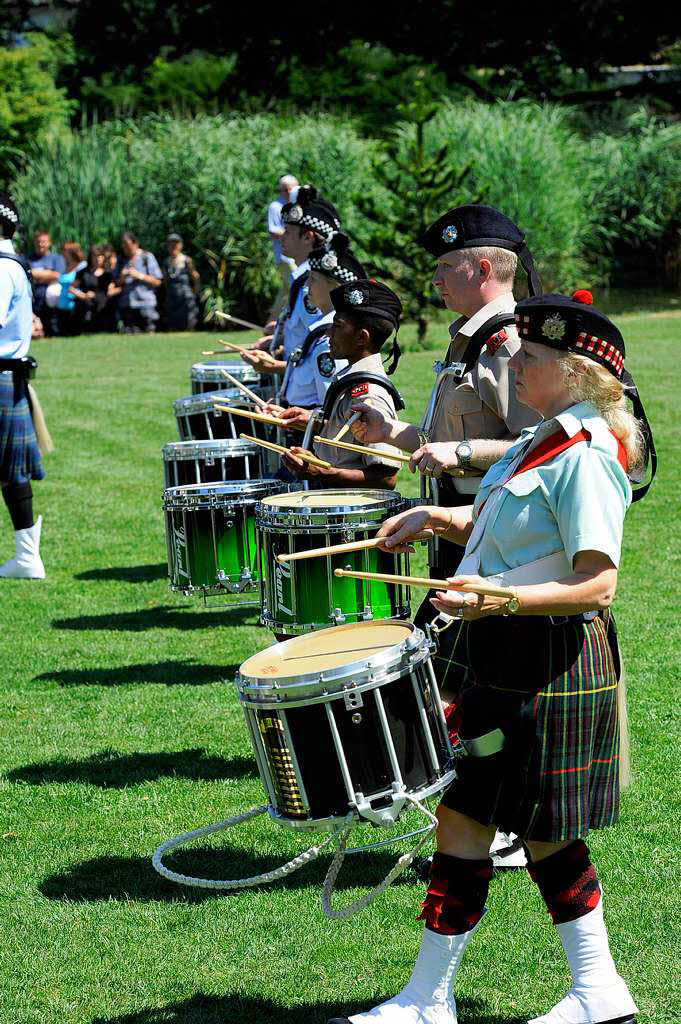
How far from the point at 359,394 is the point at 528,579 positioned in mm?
2166

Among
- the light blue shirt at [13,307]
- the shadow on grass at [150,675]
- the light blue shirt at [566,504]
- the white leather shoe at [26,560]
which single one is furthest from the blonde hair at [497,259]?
the white leather shoe at [26,560]

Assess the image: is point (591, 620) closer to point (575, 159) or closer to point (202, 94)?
point (575, 159)

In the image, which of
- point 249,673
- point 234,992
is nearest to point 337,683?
point 249,673

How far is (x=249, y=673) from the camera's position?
137 inches

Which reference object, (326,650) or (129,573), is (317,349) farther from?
(129,573)

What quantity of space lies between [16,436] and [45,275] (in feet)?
54.9

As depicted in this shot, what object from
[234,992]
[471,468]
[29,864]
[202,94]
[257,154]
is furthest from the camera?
[202,94]

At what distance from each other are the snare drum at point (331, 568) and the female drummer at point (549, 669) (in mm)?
1323

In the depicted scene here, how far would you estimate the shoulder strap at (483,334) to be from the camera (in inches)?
173

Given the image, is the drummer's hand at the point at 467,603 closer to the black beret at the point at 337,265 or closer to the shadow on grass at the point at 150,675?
the black beret at the point at 337,265

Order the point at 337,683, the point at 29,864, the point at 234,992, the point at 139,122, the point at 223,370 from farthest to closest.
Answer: the point at 139,122 < the point at 223,370 < the point at 29,864 < the point at 234,992 < the point at 337,683

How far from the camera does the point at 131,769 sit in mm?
5824

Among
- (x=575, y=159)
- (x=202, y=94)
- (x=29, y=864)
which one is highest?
(x=202, y=94)

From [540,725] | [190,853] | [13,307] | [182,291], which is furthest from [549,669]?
[182,291]
